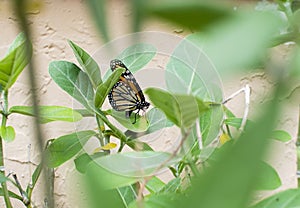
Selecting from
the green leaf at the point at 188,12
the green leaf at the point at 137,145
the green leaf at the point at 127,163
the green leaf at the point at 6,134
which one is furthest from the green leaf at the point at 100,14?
the green leaf at the point at 6,134

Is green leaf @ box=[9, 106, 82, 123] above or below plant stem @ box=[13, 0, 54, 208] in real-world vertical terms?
above

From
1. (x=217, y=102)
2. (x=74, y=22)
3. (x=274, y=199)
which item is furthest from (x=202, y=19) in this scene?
(x=74, y=22)

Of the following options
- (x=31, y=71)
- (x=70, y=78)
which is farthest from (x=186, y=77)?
(x=31, y=71)

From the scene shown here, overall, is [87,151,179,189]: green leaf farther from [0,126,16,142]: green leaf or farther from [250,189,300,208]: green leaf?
[0,126,16,142]: green leaf

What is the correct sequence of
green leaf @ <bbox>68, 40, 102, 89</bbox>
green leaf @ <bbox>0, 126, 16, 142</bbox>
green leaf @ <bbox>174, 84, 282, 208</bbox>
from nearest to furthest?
green leaf @ <bbox>174, 84, 282, 208</bbox>, green leaf @ <bbox>68, 40, 102, 89</bbox>, green leaf @ <bbox>0, 126, 16, 142</bbox>

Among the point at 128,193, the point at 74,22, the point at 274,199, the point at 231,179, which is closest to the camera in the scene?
the point at 231,179

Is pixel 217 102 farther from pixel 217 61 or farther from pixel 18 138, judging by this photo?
pixel 18 138

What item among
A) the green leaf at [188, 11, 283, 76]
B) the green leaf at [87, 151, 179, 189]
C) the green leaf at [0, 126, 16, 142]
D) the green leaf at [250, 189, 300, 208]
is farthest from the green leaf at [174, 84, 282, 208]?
the green leaf at [0, 126, 16, 142]
